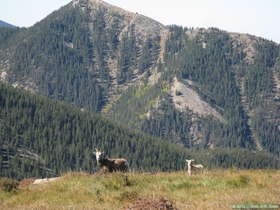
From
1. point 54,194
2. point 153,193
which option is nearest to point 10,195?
point 54,194

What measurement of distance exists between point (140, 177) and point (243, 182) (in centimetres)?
461

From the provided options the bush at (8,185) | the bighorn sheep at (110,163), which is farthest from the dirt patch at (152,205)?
the bighorn sheep at (110,163)

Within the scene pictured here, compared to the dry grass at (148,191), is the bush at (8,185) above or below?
below

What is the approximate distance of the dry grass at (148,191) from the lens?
1781 cm

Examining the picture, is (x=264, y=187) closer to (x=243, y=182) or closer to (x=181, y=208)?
(x=243, y=182)

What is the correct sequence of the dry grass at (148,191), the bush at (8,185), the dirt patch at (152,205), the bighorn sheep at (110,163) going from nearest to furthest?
the dirt patch at (152,205), the dry grass at (148,191), the bush at (8,185), the bighorn sheep at (110,163)

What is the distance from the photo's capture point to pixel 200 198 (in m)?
18.9

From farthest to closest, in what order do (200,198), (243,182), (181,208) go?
(243,182)
(200,198)
(181,208)

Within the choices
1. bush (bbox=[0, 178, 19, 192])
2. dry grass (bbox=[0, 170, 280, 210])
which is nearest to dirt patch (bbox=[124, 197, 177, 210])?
dry grass (bbox=[0, 170, 280, 210])

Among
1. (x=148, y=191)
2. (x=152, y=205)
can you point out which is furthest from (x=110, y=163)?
(x=152, y=205)

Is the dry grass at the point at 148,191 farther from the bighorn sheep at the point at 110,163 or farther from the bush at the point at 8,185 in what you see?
the bighorn sheep at the point at 110,163

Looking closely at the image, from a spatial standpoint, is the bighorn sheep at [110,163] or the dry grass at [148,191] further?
the bighorn sheep at [110,163]

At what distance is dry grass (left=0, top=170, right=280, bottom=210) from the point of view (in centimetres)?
1781

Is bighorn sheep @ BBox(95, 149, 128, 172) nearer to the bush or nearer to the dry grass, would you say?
the dry grass
